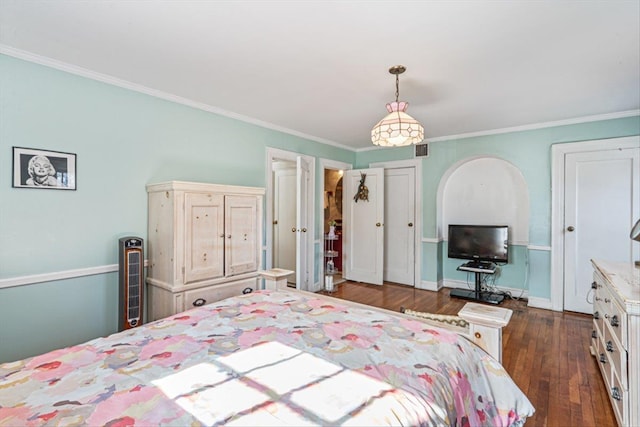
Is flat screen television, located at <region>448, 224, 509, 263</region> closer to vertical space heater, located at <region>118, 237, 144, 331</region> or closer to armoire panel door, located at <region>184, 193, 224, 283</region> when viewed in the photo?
armoire panel door, located at <region>184, 193, 224, 283</region>

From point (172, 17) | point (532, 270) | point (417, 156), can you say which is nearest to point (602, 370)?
point (532, 270)

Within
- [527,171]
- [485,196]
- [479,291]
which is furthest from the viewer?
[485,196]

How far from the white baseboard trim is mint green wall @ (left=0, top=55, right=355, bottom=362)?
0.03m

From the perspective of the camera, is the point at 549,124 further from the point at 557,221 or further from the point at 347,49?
the point at 347,49

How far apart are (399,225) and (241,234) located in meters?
3.17

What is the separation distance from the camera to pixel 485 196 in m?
4.94

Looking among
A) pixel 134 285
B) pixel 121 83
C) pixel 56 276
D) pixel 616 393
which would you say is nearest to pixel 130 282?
pixel 134 285

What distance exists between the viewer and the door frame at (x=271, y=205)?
13.5 ft

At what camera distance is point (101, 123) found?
2631 mm

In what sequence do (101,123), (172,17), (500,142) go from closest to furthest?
(172,17)
(101,123)
(500,142)

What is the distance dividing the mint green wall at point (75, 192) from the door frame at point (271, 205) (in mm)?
1107

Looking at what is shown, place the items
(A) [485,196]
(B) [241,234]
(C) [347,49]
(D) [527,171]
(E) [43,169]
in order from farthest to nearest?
(A) [485,196], (D) [527,171], (B) [241,234], (E) [43,169], (C) [347,49]

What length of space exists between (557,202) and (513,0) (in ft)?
10.6

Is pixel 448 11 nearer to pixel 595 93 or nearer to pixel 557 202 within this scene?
pixel 595 93
